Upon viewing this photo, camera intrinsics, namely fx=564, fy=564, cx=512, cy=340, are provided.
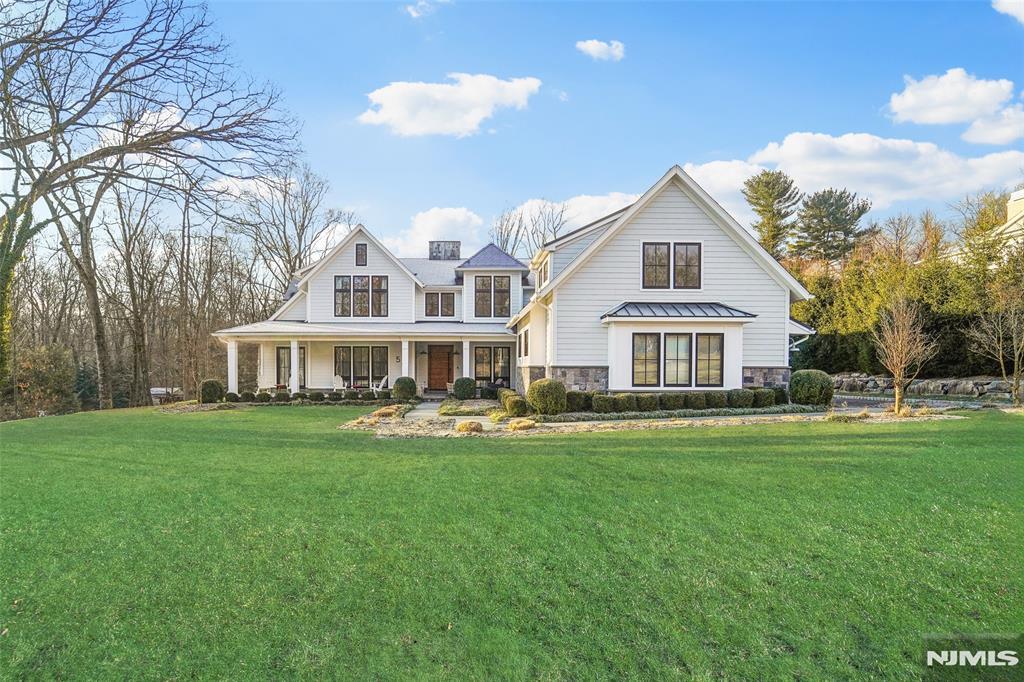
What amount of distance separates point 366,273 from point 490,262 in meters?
5.39

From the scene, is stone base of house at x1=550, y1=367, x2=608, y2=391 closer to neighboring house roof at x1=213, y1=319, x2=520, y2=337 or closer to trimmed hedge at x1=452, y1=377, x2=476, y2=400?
trimmed hedge at x1=452, y1=377, x2=476, y2=400

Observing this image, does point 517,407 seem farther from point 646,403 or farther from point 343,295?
point 343,295

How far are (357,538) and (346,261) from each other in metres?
20.6

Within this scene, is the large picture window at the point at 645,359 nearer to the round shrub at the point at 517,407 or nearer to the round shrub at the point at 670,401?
the round shrub at the point at 670,401

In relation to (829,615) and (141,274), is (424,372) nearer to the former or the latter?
(141,274)

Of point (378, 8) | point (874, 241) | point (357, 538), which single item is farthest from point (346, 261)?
point (874, 241)

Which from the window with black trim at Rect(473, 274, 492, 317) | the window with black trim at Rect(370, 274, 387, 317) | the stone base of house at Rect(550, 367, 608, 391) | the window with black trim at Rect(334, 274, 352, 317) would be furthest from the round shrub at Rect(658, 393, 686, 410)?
the window with black trim at Rect(334, 274, 352, 317)

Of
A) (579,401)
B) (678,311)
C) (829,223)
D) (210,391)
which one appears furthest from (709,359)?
(829,223)

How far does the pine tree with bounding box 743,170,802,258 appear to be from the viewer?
126 ft

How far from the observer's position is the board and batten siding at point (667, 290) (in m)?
16.7

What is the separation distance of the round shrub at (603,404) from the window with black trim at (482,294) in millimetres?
10453

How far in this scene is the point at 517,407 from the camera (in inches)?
607

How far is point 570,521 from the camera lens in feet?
18.3

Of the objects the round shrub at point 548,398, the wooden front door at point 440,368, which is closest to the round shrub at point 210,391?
the wooden front door at point 440,368
